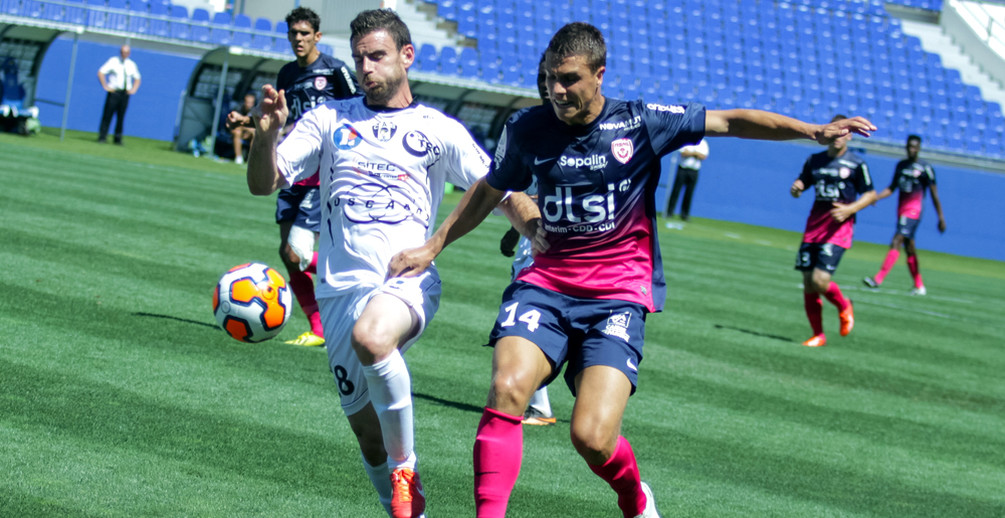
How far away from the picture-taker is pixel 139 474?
15.4ft

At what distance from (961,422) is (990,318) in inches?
357

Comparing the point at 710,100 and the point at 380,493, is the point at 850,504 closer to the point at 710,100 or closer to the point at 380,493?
the point at 380,493

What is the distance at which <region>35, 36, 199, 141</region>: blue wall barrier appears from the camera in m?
30.8

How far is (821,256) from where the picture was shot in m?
11.5

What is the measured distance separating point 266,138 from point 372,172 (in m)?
0.47

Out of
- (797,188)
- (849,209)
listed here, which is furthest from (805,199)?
(797,188)

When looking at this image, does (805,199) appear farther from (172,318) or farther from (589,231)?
(589,231)

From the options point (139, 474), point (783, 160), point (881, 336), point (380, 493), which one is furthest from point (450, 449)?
point (783, 160)

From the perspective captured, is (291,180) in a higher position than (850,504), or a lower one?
higher

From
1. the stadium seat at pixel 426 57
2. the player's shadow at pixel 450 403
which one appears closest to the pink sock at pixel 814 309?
the player's shadow at pixel 450 403

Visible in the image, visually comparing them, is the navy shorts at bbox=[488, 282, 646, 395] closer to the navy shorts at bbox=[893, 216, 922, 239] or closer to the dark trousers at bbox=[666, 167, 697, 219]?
the navy shorts at bbox=[893, 216, 922, 239]

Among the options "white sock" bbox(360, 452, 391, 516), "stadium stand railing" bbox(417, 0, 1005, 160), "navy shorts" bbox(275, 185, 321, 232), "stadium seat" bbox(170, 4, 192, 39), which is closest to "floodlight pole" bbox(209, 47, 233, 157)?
"stadium seat" bbox(170, 4, 192, 39)

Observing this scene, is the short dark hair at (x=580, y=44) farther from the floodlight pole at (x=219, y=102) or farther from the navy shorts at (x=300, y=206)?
the floodlight pole at (x=219, y=102)

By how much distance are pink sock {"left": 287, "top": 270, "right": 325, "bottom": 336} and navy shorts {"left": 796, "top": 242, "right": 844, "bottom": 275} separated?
17.6 ft
